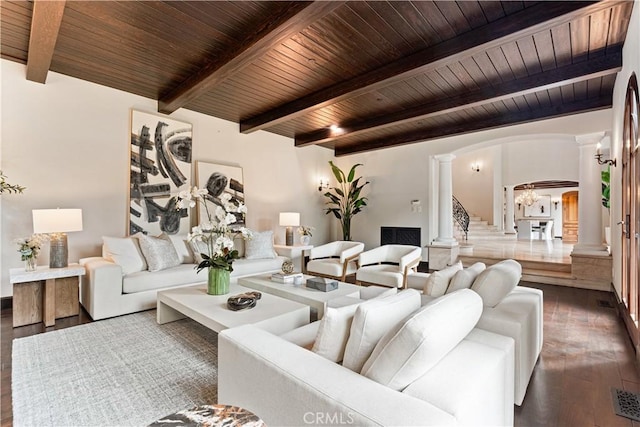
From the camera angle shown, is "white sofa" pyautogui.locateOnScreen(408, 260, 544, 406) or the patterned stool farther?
"white sofa" pyautogui.locateOnScreen(408, 260, 544, 406)

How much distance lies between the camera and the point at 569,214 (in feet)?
44.3

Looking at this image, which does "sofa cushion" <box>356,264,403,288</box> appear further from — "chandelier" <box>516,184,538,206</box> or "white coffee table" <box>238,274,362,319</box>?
"chandelier" <box>516,184,538,206</box>

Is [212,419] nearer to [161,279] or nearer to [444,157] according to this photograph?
[161,279]

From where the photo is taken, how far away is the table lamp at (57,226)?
319cm

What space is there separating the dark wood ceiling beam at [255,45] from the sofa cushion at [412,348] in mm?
2277

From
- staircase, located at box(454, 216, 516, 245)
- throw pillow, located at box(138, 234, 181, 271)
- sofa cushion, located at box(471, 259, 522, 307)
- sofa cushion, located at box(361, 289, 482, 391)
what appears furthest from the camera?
staircase, located at box(454, 216, 516, 245)

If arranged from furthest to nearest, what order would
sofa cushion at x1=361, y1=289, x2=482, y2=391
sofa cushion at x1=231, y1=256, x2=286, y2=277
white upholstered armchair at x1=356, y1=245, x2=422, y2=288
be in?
sofa cushion at x1=231, y1=256, x2=286, y2=277 < white upholstered armchair at x1=356, y1=245, x2=422, y2=288 < sofa cushion at x1=361, y1=289, x2=482, y2=391

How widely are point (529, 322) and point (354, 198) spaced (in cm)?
546

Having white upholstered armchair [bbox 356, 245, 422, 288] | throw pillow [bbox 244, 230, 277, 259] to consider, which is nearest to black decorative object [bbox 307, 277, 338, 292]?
white upholstered armchair [bbox 356, 245, 422, 288]

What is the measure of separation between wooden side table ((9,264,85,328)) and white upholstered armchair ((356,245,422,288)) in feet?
11.3

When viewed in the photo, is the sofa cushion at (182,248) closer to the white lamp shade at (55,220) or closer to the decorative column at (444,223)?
the white lamp shade at (55,220)

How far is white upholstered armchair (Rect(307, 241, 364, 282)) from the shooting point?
4789 mm

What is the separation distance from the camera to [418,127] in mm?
6004

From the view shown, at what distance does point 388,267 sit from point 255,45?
3.19 metres
